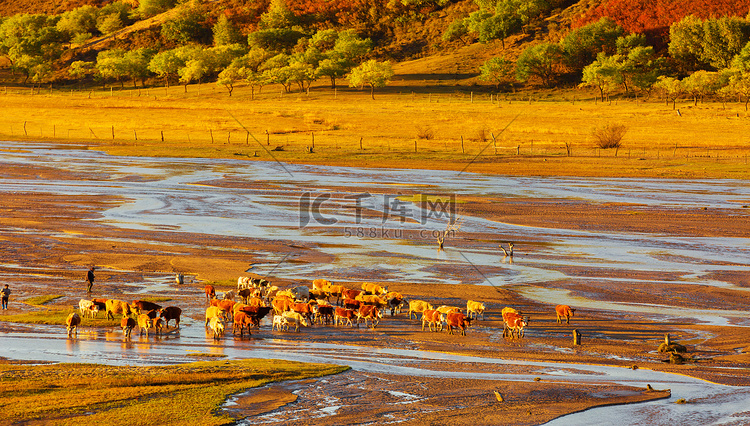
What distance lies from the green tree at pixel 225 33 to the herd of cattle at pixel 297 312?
13368cm

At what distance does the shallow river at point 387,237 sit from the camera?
15.3 m

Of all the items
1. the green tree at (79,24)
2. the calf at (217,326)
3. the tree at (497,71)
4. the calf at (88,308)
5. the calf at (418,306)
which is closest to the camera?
the calf at (217,326)

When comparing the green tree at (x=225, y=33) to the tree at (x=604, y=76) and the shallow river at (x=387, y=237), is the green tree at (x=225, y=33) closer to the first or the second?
the tree at (x=604, y=76)

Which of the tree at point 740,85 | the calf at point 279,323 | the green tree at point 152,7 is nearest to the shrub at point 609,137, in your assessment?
the tree at point 740,85

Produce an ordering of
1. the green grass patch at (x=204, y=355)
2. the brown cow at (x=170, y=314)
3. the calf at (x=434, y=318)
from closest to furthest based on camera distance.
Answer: the green grass patch at (x=204, y=355), the brown cow at (x=170, y=314), the calf at (x=434, y=318)

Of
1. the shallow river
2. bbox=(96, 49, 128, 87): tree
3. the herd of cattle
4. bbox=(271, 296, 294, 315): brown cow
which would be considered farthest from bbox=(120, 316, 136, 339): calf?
bbox=(96, 49, 128, 87): tree

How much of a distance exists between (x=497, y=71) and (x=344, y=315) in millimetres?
90889

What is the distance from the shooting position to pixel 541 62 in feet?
356

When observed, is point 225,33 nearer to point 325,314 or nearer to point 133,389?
point 325,314

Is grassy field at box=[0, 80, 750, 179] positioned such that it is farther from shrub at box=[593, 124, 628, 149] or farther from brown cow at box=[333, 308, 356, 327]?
brown cow at box=[333, 308, 356, 327]

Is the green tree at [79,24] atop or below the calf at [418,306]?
atop

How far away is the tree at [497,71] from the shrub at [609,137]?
37232 millimetres

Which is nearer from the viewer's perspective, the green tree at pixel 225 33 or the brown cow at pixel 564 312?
the brown cow at pixel 564 312

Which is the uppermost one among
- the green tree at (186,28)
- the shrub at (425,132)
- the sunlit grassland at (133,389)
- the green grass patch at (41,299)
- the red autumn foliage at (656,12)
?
the green tree at (186,28)
